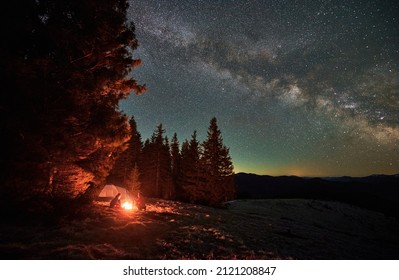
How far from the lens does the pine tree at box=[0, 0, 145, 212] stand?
28.0 ft

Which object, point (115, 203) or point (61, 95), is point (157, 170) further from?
point (61, 95)

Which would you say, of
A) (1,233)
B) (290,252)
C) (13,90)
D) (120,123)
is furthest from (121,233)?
(290,252)

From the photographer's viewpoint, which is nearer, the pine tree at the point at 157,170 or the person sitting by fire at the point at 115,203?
the person sitting by fire at the point at 115,203

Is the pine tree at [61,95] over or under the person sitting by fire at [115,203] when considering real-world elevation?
over

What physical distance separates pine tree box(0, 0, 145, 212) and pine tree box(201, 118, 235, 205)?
23.0 m

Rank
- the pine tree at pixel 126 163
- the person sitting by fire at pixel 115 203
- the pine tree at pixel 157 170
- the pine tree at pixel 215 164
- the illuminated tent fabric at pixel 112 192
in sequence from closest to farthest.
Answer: the person sitting by fire at pixel 115 203, the illuminated tent fabric at pixel 112 192, the pine tree at pixel 215 164, the pine tree at pixel 126 163, the pine tree at pixel 157 170

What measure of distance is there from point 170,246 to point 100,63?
28.7 ft

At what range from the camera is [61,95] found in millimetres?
9539

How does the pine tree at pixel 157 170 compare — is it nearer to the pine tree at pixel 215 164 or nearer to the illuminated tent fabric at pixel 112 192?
the pine tree at pixel 215 164

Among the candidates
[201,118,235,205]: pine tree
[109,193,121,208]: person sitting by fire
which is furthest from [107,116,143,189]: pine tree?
[109,193,121,208]: person sitting by fire

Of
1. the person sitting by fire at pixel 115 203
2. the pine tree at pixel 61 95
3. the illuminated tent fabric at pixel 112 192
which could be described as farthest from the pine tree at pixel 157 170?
the pine tree at pixel 61 95

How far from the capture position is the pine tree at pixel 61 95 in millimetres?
8531

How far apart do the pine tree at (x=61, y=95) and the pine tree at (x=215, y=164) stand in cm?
2297

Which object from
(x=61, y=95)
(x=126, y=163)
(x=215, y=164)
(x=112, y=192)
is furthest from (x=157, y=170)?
(x=61, y=95)
